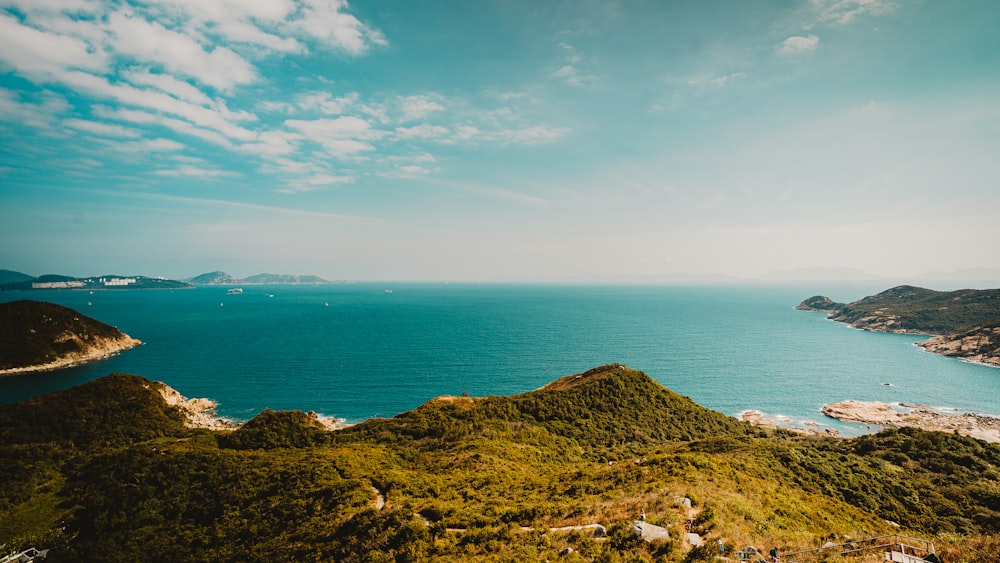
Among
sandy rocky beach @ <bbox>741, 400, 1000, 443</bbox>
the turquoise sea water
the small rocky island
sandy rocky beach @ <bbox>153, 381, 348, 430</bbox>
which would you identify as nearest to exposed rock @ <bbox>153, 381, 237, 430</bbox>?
sandy rocky beach @ <bbox>153, 381, 348, 430</bbox>

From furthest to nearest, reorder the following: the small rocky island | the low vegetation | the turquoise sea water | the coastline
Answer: the low vegetation → the small rocky island → the coastline → the turquoise sea water

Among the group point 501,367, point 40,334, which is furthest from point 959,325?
point 40,334

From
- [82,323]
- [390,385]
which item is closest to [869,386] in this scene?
[390,385]

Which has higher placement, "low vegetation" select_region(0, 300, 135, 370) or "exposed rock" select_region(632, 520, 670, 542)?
"exposed rock" select_region(632, 520, 670, 542)

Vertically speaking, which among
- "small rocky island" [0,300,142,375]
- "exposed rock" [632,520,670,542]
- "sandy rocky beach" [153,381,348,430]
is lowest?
"sandy rocky beach" [153,381,348,430]

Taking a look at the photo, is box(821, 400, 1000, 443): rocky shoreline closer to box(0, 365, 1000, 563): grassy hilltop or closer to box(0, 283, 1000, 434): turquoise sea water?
box(0, 283, 1000, 434): turquoise sea water

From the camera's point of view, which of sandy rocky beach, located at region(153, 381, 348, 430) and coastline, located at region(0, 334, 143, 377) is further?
coastline, located at region(0, 334, 143, 377)

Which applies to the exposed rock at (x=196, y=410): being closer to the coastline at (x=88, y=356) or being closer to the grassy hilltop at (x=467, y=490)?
the grassy hilltop at (x=467, y=490)

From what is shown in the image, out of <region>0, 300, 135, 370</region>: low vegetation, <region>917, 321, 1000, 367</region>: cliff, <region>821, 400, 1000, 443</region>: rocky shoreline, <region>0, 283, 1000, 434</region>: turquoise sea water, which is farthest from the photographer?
<region>917, 321, 1000, 367</region>: cliff
